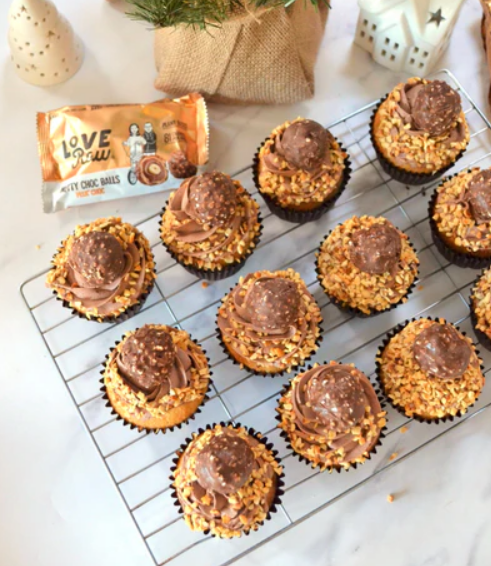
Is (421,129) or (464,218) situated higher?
(421,129)

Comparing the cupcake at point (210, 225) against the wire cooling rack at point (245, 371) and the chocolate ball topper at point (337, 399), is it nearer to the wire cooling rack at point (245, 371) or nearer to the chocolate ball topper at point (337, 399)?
the wire cooling rack at point (245, 371)

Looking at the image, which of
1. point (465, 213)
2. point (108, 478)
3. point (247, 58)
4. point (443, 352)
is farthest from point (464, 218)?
point (108, 478)

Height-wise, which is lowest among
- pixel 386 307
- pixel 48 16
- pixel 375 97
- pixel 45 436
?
pixel 45 436

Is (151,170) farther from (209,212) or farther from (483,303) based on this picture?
(483,303)

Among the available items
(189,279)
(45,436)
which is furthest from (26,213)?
(45,436)

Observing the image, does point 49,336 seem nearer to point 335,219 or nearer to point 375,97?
point 335,219

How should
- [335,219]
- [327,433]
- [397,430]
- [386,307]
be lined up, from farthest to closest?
[335,219], [397,430], [386,307], [327,433]

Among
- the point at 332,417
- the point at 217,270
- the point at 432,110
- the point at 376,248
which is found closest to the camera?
the point at 332,417

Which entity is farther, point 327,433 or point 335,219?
point 335,219
